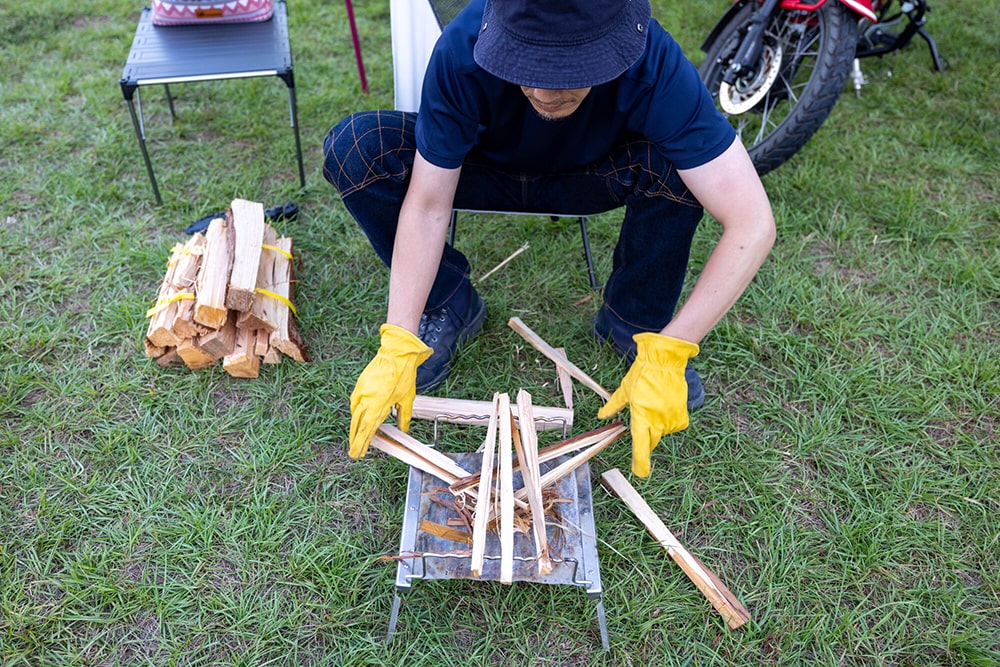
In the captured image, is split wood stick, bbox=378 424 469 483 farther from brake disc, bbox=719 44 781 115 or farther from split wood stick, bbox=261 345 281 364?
brake disc, bbox=719 44 781 115

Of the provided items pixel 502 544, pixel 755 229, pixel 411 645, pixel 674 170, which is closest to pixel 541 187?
pixel 674 170

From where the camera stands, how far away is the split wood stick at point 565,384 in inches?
92.5

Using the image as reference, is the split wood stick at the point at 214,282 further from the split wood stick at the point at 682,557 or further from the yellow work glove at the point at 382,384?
the split wood stick at the point at 682,557

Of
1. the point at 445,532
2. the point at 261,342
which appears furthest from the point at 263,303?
the point at 445,532

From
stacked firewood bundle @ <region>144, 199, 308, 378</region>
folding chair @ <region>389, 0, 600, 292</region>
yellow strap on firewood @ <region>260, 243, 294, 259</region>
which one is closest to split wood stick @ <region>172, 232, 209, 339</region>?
stacked firewood bundle @ <region>144, 199, 308, 378</region>

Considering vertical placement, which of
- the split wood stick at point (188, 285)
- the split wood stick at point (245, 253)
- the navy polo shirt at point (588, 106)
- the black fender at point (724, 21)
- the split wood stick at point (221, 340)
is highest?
the navy polo shirt at point (588, 106)

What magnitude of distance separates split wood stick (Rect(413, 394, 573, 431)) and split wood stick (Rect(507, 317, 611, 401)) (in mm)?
208

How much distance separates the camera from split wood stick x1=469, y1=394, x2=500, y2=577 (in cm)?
160

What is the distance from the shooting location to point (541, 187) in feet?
7.28

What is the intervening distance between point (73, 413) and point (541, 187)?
1.76 m

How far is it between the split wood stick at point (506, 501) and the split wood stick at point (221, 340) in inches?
42.9

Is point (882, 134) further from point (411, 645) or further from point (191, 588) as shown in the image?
point (191, 588)

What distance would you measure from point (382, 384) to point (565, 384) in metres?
0.77

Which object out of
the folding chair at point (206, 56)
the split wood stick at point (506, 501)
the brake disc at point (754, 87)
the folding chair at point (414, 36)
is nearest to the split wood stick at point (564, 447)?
the split wood stick at point (506, 501)
